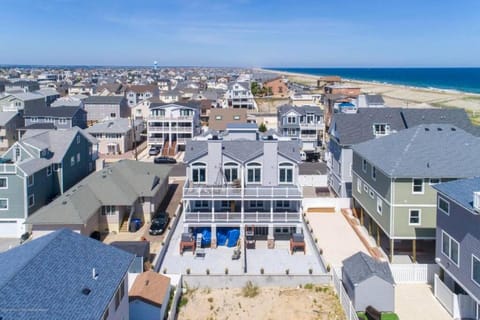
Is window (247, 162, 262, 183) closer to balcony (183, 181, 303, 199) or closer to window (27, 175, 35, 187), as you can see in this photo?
balcony (183, 181, 303, 199)

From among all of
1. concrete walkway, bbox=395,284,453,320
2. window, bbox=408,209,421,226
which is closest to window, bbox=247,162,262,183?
window, bbox=408,209,421,226

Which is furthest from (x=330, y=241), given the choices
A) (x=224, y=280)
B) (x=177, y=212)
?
(x=177, y=212)

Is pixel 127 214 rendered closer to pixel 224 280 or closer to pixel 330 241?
pixel 224 280

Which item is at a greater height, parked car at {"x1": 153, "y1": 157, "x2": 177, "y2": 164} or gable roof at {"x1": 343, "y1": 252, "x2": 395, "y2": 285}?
parked car at {"x1": 153, "y1": 157, "x2": 177, "y2": 164}

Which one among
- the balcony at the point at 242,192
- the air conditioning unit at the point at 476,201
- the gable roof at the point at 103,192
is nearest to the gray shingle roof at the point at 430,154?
the balcony at the point at 242,192

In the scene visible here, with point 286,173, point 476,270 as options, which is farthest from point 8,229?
point 476,270

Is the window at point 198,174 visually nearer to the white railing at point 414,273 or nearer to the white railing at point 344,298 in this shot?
the white railing at point 344,298
